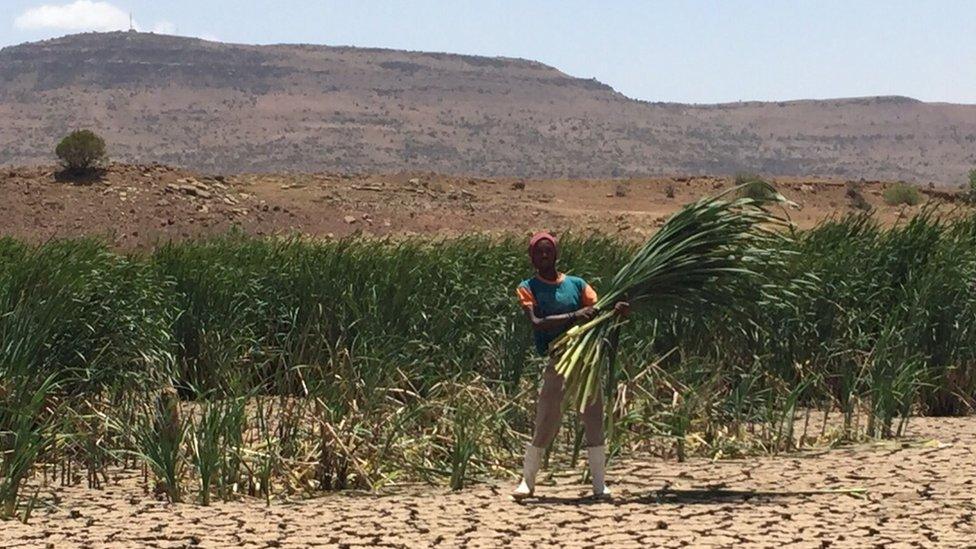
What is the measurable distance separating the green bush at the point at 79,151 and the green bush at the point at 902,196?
72.3ft

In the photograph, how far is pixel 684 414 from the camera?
11.9m

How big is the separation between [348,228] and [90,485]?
96.8ft

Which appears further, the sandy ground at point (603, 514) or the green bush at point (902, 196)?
the green bush at point (902, 196)

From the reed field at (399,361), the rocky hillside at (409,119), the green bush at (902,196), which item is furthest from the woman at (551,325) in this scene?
the rocky hillside at (409,119)

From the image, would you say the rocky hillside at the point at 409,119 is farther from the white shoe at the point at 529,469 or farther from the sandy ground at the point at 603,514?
the white shoe at the point at 529,469

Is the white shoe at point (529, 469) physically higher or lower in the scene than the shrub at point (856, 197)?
lower

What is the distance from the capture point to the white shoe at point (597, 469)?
31.4 feet

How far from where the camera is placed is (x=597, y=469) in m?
9.59

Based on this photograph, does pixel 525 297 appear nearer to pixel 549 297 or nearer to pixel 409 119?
pixel 549 297

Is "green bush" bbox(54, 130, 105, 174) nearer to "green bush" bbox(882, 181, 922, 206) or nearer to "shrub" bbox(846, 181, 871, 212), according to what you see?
"shrub" bbox(846, 181, 871, 212)

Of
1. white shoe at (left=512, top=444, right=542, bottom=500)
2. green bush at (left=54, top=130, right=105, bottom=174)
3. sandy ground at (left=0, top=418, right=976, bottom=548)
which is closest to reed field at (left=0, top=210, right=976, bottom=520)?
sandy ground at (left=0, top=418, right=976, bottom=548)

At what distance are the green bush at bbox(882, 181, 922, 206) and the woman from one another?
129 feet

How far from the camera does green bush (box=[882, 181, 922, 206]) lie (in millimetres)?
47594

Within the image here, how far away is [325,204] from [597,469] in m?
33.3
